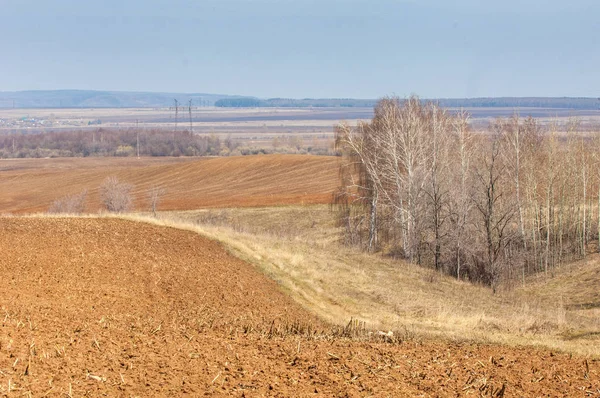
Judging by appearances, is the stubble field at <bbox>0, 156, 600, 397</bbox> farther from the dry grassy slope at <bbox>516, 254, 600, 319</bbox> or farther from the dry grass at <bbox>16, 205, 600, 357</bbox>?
the dry grassy slope at <bbox>516, 254, 600, 319</bbox>

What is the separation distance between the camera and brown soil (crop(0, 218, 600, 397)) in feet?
26.6

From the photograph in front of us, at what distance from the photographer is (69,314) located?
13.0m

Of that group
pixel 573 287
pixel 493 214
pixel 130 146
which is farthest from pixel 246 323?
pixel 130 146

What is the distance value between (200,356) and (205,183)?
71.2 metres

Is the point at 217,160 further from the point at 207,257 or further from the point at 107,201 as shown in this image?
the point at 207,257

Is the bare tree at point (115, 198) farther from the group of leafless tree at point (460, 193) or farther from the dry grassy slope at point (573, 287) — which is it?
the dry grassy slope at point (573, 287)

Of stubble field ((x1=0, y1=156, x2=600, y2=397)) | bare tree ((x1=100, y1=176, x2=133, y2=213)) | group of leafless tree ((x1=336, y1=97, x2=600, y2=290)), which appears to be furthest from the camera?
bare tree ((x1=100, y1=176, x2=133, y2=213))

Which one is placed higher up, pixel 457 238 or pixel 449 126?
pixel 449 126

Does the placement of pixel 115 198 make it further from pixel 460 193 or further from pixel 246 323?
pixel 246 323

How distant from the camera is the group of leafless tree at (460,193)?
1531 inches

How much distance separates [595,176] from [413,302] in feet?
104

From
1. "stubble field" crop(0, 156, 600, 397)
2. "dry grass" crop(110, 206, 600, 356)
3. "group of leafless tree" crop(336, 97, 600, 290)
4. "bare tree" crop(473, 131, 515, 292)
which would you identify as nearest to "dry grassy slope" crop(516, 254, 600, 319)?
"stubble field" crop(0, 156, 600, 397)

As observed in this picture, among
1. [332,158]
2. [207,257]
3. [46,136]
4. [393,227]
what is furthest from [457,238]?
[46,136]

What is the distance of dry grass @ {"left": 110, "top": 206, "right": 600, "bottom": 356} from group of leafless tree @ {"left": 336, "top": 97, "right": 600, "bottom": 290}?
4304 mm
